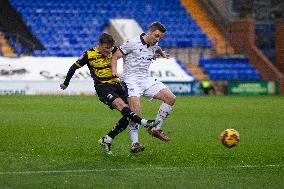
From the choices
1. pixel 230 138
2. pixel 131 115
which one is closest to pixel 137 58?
pixel 131 115

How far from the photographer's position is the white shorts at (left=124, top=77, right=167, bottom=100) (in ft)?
40.6

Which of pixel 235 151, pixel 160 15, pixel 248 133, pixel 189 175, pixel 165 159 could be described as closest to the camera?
pixel 189 175

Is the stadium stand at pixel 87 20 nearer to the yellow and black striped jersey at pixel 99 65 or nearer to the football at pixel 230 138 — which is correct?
the yellow and black striped jersey at pixel 99 65

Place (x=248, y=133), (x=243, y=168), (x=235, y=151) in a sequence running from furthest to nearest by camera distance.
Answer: (x=248, y=133) → (x=235, y=151) → (x=243, y=168)

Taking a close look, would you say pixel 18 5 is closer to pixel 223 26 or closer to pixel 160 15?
pixel 160 15

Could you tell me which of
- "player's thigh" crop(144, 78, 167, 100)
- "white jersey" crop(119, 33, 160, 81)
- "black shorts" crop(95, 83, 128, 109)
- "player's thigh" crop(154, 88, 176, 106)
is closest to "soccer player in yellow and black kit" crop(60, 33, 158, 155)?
"black shorts" crop(95, 83, 128, 109)

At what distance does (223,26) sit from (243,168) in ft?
126

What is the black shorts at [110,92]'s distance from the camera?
39.4 feet

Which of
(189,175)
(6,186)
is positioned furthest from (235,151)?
(6,186)

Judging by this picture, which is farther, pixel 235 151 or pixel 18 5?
pixel 18 5

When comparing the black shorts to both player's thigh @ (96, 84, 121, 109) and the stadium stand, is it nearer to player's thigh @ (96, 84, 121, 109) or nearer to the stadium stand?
Answer: player's thigh @ (96, 84, 121, 109)

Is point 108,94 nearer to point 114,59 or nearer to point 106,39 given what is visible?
point 114,59

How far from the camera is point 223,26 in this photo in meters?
47.8

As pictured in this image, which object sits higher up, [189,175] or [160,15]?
[189,175]
